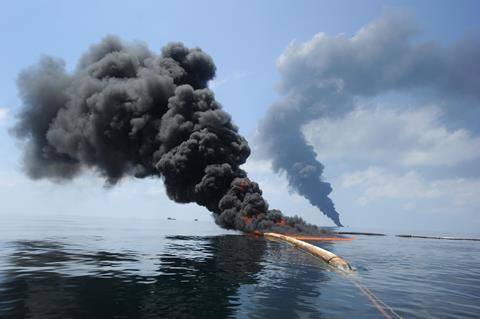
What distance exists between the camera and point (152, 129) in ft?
254

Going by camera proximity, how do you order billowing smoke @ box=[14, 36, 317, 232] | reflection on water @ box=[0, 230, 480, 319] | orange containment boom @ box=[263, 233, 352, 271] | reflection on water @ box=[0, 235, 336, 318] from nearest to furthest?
reflection on water @ box=[0, 235, 336, 318], reflection on water @ box=[0, 230, 480, 319], orange containment boom @ box=[263, 233, 352, 271], billowing smoke @ box=[14, 36, 317, 232]

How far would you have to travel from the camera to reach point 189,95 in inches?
2975

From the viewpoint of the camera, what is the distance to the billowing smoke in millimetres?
66125

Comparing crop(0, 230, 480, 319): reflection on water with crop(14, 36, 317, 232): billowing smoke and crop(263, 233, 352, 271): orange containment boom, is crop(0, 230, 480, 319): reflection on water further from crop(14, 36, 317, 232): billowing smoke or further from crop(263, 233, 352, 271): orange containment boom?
crop(14, 36, 317, 232): billowing smoke

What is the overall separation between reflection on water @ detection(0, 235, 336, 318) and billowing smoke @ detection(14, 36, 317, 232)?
36150 millimetres

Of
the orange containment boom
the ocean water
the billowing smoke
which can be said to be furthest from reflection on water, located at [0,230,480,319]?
the billowing smoke

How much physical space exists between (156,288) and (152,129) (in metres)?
61.7

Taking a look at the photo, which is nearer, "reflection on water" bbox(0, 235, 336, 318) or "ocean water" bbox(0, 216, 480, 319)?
"reflection on water" bbox(0, 235, 336, 318)

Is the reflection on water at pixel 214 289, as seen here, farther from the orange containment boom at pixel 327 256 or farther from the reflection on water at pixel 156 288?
the orange containment boom at pixel 327 256

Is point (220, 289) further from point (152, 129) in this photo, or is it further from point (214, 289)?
point (152, 129)

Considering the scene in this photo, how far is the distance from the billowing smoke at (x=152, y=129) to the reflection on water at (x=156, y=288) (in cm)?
3615

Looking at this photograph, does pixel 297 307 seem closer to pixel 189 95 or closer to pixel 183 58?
pixel 189 95

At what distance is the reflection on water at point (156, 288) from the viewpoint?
14.4 metres

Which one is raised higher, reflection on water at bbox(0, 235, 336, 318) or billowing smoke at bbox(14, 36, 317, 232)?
billowing smoke at bbox(14, 36, 317, 232)
